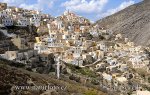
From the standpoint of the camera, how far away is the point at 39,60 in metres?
64.4

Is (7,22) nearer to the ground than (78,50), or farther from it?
farther from it

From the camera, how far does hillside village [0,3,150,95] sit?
67438mm

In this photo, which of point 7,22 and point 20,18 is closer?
point 7,22

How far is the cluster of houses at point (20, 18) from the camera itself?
87.5 meters

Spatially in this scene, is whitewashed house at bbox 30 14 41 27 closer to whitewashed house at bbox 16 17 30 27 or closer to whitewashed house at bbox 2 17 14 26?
whitewashed house at bbox 16 17 30 27

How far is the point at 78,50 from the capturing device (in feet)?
287

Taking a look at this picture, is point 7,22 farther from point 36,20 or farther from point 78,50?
point 78,50

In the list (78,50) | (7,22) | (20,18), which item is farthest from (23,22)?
(78,50)

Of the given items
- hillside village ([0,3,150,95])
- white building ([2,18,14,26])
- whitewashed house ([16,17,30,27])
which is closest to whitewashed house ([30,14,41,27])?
hillside village ([0,3,150,95])

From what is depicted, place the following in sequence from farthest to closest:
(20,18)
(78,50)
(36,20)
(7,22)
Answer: (36,20)
(20,18)
(78,50)
(7,22)

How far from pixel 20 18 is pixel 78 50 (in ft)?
49.4

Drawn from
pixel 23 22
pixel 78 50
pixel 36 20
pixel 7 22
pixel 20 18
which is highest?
pixel 36 20

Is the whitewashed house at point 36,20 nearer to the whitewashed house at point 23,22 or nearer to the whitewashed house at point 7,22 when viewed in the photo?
the whitewashed house at point 23,22

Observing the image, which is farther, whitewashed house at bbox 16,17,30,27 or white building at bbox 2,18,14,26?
whitewashed house at bbox 16,17,30,27
